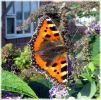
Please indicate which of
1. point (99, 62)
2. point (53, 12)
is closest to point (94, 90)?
point (99, 62)

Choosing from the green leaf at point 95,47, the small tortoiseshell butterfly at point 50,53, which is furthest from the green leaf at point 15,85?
the green leaf at point 95,47

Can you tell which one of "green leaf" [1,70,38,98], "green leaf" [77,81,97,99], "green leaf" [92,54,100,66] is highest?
"green leaf" [92,54,100,66]

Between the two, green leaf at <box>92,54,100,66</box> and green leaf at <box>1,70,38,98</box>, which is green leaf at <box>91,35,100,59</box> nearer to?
green leaf at <box>92,54,100,66</box>

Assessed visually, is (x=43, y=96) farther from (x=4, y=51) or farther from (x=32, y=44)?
(x=4, y=51)

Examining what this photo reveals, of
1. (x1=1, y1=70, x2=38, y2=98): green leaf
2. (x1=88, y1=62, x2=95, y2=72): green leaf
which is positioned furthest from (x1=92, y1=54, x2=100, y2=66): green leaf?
(x1=1, y1=70, x2=38, y2=98): green leaf

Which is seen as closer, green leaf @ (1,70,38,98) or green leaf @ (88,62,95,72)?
green leaf @ (1,70,38,98)
